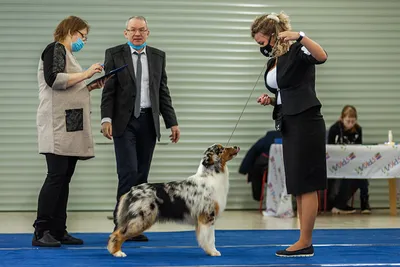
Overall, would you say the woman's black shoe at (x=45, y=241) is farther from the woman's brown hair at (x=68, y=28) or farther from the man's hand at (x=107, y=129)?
the woman's brown hair at (x=68, y=28)

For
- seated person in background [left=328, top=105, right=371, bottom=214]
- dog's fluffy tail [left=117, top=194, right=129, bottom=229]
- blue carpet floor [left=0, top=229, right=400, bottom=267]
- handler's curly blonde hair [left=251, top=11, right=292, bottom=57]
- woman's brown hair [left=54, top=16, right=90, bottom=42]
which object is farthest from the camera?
seated person in background [left=328, top=105, right=371, bottom=214]

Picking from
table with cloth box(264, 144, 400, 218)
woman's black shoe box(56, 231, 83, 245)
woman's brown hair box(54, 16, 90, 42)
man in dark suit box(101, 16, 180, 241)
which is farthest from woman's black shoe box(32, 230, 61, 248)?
table with cloth box(264, 144, 400, 218)

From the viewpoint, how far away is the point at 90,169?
24.5 ft

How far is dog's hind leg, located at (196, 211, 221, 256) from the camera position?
4.01 metres

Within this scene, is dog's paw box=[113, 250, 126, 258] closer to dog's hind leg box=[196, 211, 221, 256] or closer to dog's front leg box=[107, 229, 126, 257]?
dog's front leg box=[107, 229, 126, 257]

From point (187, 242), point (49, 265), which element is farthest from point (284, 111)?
point (49, 265)

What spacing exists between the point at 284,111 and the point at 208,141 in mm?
3719

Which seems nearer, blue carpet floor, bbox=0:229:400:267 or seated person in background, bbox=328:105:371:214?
blue carpet floor, bbox=0:229:400:267

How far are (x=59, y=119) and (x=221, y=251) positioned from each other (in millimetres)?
1321

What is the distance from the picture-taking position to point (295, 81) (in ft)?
12.7

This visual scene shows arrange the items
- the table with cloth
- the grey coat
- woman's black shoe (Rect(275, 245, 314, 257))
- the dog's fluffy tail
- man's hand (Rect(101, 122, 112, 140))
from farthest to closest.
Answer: the table with cloth → man's hand (Rect(101, 122, 112, 140)) → the grey coat → the dog's fluffy tail → woman's black shoe (Rect(275, 245, 314, 257))

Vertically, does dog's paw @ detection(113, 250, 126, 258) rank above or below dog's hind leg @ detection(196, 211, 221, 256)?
below

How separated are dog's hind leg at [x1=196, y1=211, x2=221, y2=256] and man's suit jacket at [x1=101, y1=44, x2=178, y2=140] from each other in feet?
3.09

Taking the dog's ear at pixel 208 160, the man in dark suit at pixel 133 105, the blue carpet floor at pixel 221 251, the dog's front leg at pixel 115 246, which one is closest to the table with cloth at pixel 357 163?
the blue carpet floor at pixel 221 251
